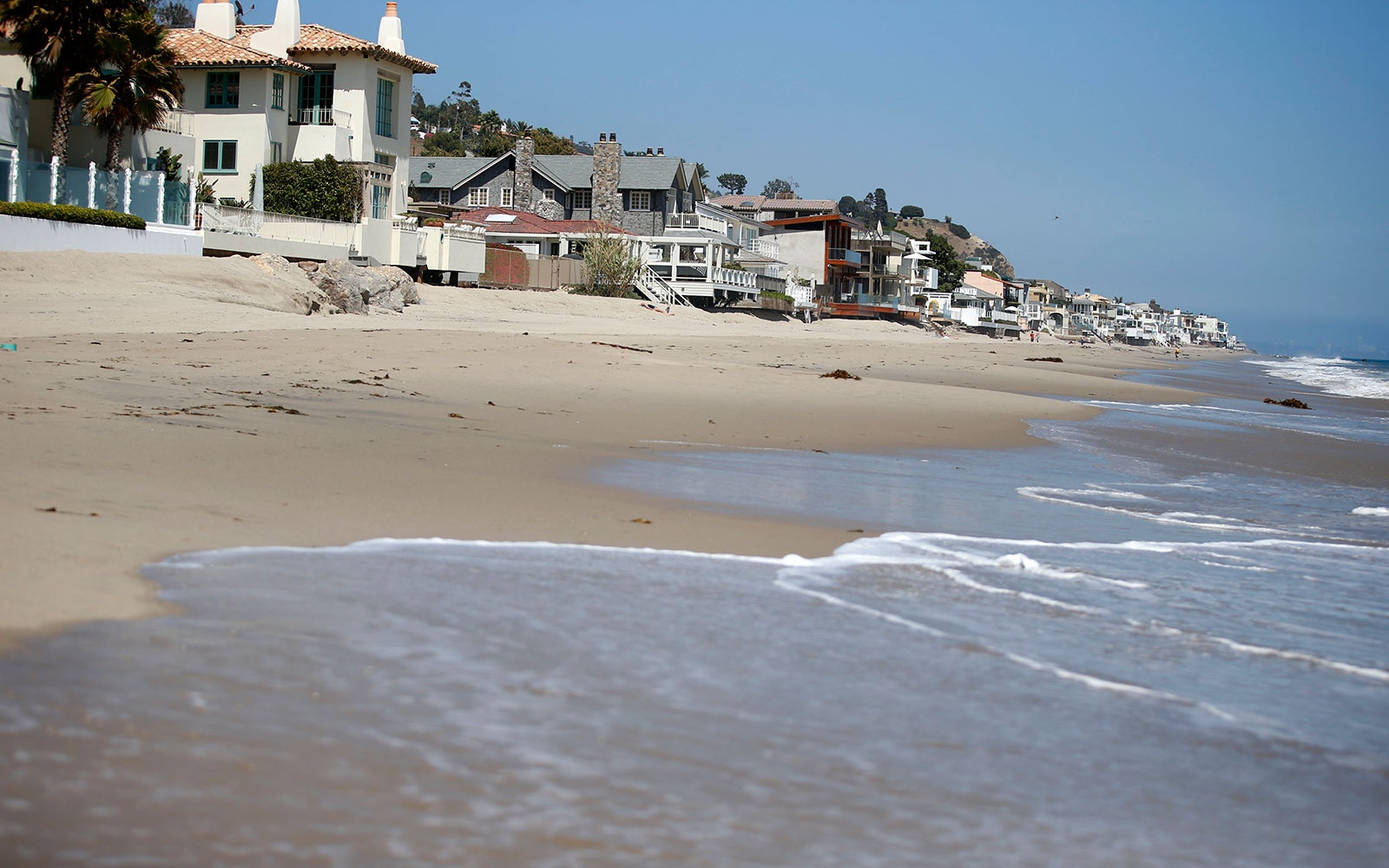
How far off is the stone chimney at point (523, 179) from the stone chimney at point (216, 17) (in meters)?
24.1

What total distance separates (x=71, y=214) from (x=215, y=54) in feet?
50.4

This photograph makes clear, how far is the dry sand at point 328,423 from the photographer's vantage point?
19.5 feet

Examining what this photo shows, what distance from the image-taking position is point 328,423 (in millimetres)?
10289

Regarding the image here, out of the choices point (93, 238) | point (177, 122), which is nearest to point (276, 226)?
point (177, 122)

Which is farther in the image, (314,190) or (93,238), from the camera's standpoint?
(314,190)

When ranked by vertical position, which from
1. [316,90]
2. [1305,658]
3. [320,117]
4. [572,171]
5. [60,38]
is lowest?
[1305,658]

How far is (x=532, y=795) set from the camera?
312cm

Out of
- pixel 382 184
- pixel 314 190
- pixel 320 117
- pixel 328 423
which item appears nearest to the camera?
pixel 328 423

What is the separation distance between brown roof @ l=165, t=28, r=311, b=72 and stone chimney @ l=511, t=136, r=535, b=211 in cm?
2567

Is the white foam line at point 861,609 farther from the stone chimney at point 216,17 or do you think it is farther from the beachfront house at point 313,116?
the stone chimney at point 216,17

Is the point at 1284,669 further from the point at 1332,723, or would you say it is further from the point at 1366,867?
the point at 1366,867

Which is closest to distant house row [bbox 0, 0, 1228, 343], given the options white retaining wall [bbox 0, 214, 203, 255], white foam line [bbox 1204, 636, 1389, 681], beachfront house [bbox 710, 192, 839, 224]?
white retaining wall [bbox 0, 214, 203, 255]

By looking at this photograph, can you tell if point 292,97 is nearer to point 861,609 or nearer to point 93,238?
point 93,238

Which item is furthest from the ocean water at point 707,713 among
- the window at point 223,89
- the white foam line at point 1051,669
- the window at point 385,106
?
the window at point 385,106
